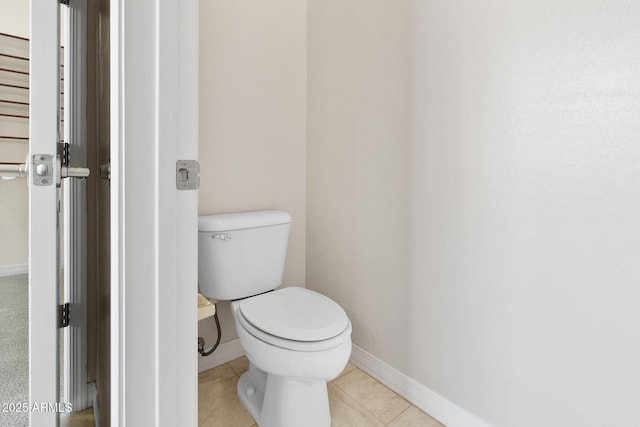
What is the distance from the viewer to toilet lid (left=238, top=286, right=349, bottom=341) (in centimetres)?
114

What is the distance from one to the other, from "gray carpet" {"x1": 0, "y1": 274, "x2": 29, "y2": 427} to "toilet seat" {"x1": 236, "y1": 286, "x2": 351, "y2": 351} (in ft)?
2.05

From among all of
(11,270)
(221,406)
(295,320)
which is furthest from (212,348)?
(11,270)

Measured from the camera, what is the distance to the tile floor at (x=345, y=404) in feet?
4.34

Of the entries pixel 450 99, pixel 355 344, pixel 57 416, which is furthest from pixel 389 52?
pixel 57 416

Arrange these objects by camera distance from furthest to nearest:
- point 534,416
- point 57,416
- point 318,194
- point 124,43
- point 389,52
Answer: point 318,194, point 389,52, point 534,416, point 57,416, point 124,43

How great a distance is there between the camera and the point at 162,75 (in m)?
0.60

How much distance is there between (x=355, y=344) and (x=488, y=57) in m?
1.38

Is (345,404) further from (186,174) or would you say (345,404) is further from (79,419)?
(186,174)

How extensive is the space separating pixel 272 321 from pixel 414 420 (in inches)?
28.0

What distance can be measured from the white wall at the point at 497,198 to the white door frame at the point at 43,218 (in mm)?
1150

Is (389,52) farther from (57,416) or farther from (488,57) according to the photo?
(57,416)

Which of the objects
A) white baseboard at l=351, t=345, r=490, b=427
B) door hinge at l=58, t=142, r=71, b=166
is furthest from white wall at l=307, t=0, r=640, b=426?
door hinge at l=58, t=142, r=71, b=166

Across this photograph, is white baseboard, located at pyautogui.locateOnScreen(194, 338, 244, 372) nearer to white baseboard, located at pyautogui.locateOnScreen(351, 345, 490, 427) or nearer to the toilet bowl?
the toilet bowl

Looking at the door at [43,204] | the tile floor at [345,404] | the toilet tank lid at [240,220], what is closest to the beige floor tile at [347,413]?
the tile floor at [345,404]
